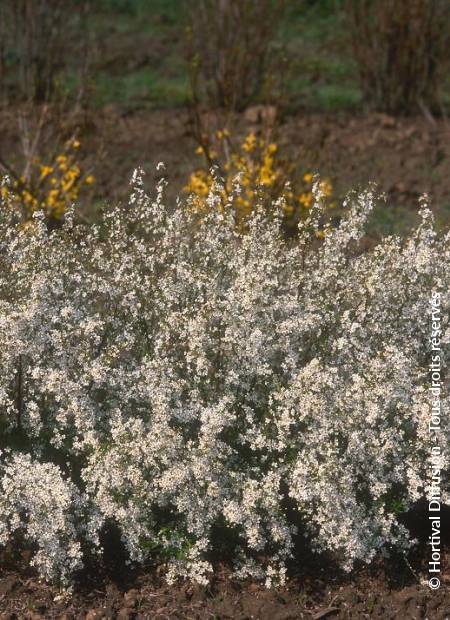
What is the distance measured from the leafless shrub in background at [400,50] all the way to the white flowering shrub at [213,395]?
17.0 ft

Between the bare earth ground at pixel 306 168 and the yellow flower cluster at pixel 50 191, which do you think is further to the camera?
the yellow flower cluster at pixel 50 191

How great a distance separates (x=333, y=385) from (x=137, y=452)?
0.77 m

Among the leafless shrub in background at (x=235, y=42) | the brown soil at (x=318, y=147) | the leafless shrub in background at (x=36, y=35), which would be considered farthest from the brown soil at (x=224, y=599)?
the leafless shrub in background at (x=36, y=35)

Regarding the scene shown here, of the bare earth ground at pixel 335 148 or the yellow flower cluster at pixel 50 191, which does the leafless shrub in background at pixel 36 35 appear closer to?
the bare earth ground at pixel 335 148

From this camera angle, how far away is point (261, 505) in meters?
3.72

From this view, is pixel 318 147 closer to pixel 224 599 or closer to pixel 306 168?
Result: pixel 306 168

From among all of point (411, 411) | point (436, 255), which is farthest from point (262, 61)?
point (411, 411)

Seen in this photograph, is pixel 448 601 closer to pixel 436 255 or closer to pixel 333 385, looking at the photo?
pixel 333 385

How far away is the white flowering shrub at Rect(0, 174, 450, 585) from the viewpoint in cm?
371

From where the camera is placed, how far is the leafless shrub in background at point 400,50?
891 cm

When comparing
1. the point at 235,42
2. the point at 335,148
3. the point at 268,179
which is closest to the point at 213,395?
the point at 268,179

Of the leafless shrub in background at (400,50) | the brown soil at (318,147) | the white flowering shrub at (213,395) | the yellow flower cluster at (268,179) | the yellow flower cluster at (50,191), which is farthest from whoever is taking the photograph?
the leafless shrub in background at (400,50)

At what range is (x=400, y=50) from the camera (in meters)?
9.22

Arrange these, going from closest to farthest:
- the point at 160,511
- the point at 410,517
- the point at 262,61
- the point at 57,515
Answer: the point at 57,515
the point at 160,511
the point at 410,517
the point at 262,61
